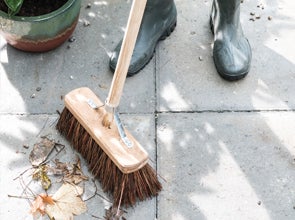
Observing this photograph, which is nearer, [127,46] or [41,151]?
[127,46]

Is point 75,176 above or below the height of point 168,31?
below

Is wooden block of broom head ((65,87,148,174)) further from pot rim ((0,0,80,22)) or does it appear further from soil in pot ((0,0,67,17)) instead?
soil in pot ((0,0,67,17))

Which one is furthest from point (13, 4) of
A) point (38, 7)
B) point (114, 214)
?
point (114, 214)

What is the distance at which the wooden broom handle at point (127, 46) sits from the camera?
179 cm

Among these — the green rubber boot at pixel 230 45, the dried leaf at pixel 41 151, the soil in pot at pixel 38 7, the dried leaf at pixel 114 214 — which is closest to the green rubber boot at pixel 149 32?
the green rubber boot at pixel 230 45

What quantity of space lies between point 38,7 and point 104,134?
823 millimetres

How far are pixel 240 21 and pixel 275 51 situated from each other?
0.26m

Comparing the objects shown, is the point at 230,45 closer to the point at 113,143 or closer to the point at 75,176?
the point at 113,143

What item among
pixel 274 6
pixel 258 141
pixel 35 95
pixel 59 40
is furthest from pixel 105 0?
pixel 258 141

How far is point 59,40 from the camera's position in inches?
98.2

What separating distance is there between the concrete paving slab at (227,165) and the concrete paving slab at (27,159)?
0.23 ft

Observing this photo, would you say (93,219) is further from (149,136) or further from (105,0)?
(105,0)

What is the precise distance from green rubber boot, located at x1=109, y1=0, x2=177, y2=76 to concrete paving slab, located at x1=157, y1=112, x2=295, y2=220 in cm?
30

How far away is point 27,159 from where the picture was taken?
2.21 metres
